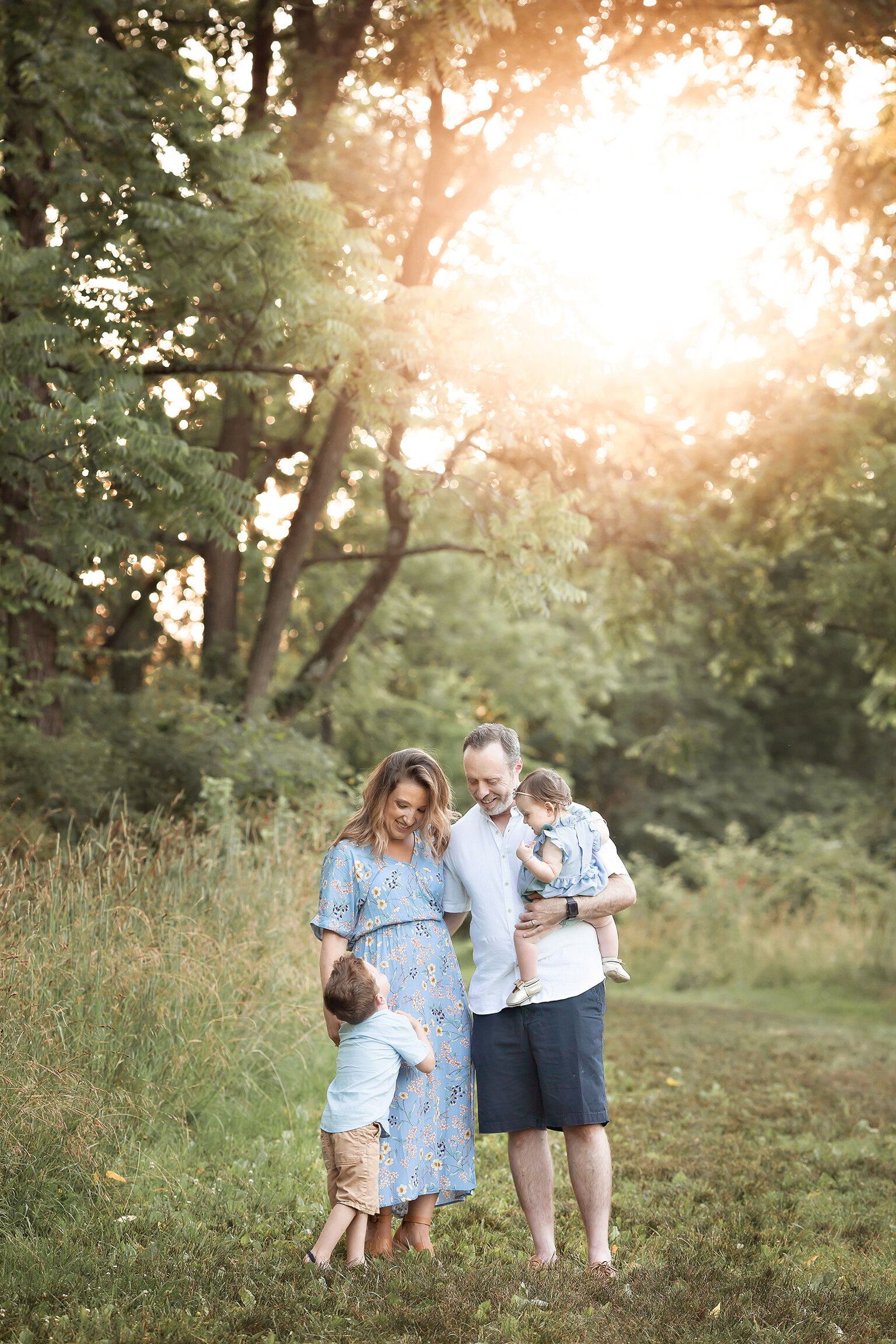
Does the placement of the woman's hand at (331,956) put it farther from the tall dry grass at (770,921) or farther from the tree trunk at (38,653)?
the tall dry grass at (770,921)

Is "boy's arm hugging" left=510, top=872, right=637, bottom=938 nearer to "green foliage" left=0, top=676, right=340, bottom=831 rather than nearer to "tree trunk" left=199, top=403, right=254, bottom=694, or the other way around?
"green foliage" left=0, top=676, right=340, bottom=831

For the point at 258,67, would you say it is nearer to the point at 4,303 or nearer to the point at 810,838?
the point at 4,303

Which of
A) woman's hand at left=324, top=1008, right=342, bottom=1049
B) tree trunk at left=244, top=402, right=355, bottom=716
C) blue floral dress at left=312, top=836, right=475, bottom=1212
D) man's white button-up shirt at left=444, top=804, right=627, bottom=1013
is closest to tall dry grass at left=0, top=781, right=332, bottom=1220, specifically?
woman's hand at left=324, top=1008, right=342, bottom=1049

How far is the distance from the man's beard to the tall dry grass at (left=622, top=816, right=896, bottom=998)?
968 cm

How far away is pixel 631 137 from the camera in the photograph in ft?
38.9

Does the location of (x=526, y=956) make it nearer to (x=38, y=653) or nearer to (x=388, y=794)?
(x=388, y=794)

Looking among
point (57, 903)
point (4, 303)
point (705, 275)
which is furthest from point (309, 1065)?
point (705, 275)

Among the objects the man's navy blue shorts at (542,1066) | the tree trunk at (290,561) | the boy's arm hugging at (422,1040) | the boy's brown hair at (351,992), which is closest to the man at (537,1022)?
the man's navy blue shorts at (542,1066)

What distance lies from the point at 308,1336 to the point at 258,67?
42.2 feet


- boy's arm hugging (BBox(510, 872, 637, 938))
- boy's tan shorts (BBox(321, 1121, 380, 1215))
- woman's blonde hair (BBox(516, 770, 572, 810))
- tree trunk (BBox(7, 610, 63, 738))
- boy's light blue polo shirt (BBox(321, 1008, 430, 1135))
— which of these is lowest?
boy's tan shorts (BBox(321, 1121, 380, 1215))

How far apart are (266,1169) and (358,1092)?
60.4 inches

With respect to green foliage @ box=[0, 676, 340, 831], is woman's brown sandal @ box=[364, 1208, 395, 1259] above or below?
below

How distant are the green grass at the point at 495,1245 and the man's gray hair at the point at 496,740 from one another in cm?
176

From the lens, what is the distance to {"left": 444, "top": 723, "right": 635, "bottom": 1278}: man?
3996mm
